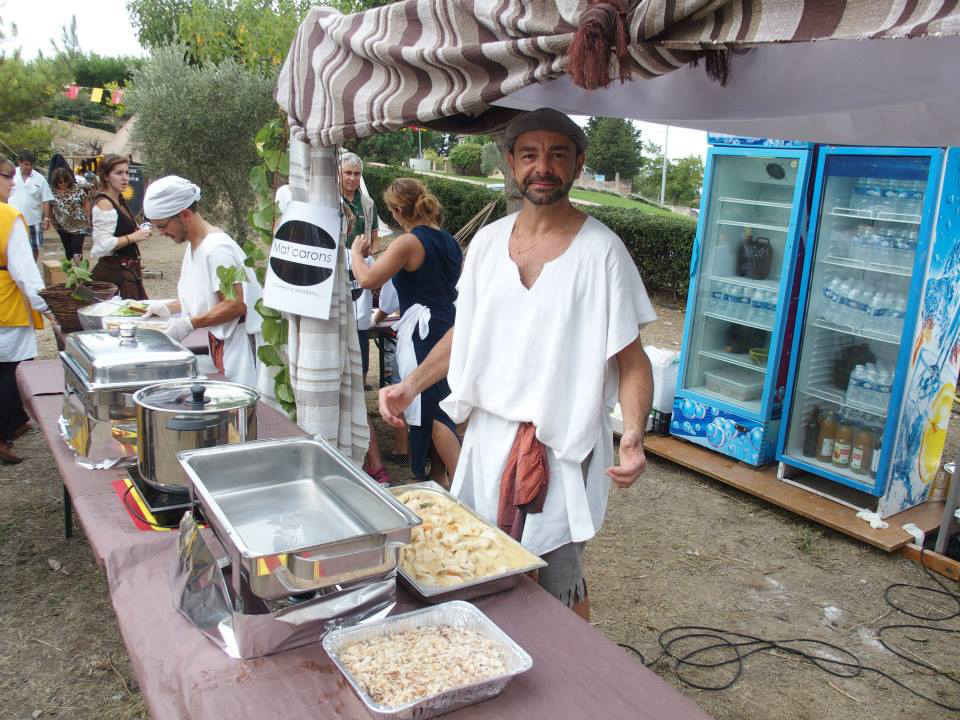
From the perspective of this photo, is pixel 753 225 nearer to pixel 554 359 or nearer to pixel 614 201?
pixel 554 359

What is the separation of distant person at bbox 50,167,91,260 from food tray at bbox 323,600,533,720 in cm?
1028

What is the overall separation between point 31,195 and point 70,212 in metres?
0.72

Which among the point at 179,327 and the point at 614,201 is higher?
the point at 614,201

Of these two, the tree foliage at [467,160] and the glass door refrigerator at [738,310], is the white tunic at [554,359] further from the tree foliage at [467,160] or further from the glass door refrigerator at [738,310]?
the tree foliage at [467,160]

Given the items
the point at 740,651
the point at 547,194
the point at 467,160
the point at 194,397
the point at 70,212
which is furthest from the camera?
the point at 467,160

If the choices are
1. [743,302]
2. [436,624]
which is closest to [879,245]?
[743,302]

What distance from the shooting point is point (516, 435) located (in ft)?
7.37

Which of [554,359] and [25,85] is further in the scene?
[25,85]

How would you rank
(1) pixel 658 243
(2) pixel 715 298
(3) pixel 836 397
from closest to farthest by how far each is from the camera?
(3) pixel 836 397, (2) pixel 715 298, (1) pixel 658 243

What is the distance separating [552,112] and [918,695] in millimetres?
2740

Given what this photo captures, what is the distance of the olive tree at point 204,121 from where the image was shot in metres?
12.3

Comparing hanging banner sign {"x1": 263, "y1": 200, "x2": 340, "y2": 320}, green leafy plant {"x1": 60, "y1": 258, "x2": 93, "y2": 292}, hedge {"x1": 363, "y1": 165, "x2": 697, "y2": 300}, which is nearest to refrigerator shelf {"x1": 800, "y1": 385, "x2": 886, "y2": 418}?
hanging banner sign {"x1": 263, "y1": 200, "x2": 340, "y2": 320}

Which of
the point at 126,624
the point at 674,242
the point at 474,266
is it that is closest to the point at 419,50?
the point at 474,266

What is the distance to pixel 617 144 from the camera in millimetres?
20703
